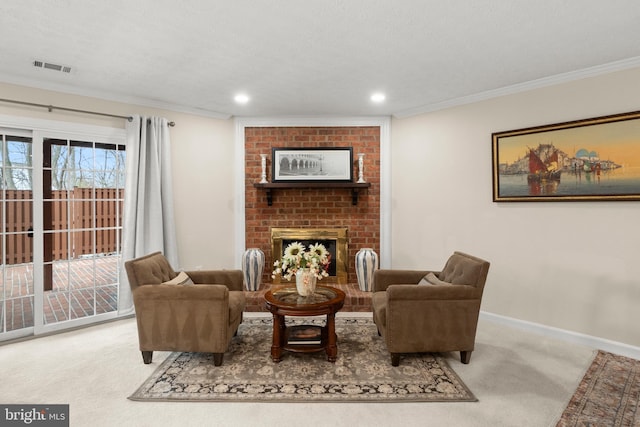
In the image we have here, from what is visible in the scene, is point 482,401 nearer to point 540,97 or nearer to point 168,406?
point 168,406

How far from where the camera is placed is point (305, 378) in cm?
253

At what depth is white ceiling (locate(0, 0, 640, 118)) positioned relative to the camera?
7.32 ft

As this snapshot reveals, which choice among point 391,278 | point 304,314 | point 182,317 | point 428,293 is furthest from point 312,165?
point 182,317

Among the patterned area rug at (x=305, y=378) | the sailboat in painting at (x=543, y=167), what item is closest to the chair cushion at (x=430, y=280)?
the patterned area rug at (x=305, y=378)

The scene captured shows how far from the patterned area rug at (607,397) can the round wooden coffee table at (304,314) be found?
63.8 inches

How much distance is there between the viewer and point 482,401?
2246 millimetres

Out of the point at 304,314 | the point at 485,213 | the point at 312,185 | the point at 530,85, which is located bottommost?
the point at 304,314

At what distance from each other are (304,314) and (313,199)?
7.79 feet

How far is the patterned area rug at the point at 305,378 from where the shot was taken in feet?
7.53

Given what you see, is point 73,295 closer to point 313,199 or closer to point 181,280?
point 181,280

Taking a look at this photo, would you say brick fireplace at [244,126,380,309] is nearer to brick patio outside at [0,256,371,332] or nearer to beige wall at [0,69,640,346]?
beige wall at [0,69,640,346]

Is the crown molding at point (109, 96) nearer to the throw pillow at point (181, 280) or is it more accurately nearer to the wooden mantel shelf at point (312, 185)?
the wooden mantel shelf at point (312, 185)

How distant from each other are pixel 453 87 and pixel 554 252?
2.07m

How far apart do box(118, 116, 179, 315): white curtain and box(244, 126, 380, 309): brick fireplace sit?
1.08m
